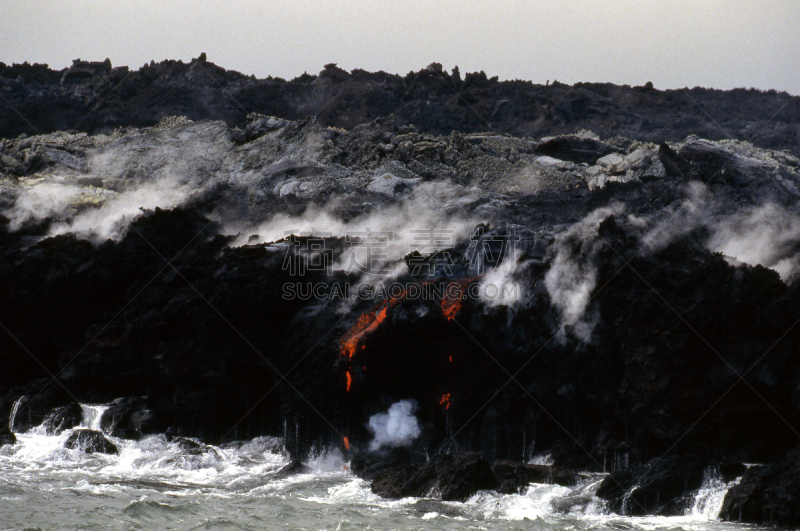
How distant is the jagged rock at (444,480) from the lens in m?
18.3

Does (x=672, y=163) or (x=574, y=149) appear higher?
(x=574, y=149)

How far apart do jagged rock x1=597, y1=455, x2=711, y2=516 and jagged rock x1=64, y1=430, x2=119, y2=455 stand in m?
15.5

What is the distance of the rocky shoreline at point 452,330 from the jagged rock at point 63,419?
7cm

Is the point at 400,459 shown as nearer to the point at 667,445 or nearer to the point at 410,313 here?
the point at 410,313

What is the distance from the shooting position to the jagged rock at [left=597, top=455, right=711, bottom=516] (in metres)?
17.0

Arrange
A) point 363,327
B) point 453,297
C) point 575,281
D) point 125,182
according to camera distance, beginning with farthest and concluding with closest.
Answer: point 125,182 < point 363,327 < point 453,297 < point 575,281

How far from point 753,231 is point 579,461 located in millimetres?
10518

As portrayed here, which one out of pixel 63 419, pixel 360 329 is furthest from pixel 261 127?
pixel 360 329

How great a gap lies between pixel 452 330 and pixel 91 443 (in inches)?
485

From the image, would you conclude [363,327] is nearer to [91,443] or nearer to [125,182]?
[91,443]

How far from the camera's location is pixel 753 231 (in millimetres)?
25156

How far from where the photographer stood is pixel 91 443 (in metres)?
23.8

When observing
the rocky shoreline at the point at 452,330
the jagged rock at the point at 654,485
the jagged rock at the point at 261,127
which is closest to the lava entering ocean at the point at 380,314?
the rocky shoreline at the point at 452,330

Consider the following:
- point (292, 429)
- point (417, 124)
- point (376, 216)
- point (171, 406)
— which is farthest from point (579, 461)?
point (417, 124)
